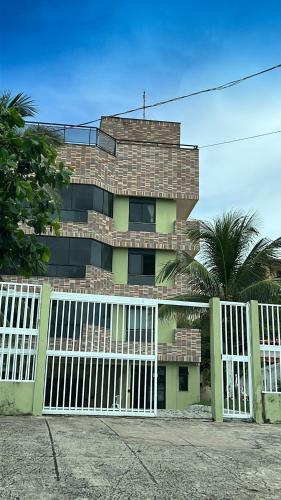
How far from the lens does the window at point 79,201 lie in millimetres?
24531

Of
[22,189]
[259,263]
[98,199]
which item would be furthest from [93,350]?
[98,199]

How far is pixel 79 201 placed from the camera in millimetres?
24719

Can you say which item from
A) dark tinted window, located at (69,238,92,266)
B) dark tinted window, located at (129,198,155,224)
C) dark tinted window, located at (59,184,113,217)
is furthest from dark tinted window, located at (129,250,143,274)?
dark tinted window, located at (59,184,113,217)

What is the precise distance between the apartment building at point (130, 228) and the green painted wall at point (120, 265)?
49 millimetres

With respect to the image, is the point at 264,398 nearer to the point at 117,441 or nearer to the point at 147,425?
the point at 147,425

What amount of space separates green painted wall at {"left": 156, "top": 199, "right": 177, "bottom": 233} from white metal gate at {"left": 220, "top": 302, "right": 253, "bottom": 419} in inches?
655

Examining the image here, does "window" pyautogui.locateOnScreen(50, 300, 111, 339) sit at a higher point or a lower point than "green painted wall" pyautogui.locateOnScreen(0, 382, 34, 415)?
higher

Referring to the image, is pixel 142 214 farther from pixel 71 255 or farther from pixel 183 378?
pixel 183 378

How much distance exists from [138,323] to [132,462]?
184 inches

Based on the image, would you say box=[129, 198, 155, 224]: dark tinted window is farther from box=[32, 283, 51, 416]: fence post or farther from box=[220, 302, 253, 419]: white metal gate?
box=[32, 283, 51, 416]: fence post

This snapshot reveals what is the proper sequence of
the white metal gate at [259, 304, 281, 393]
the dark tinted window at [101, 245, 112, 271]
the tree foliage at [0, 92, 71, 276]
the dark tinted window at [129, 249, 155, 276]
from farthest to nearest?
the dark tinted window at [129, 249, 155, 276], the dark tinted window at [101, 245, 112, 271], the white metal gate at [259, 304, 281, 393], the tree foliage at [0, 92, 71, 276]

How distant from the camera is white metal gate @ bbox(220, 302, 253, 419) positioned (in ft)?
31.3

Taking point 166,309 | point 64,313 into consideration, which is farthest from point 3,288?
point 166,309

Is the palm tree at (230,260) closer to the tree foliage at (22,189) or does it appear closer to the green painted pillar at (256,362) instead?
the green painted pillar at (256,362)
